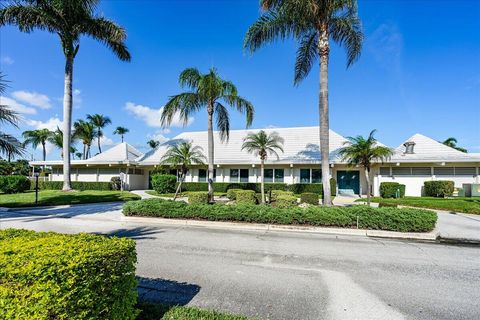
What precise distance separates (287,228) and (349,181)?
15.2m

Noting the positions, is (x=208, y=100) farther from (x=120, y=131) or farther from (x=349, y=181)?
(x=120, y=131)

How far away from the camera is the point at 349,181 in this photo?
875 inches

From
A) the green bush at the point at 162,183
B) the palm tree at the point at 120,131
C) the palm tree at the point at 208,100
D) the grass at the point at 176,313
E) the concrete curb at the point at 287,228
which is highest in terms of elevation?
the palm tree at the point at 120,131

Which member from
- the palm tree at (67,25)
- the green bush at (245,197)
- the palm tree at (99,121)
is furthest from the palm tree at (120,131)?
the green bush at (245,197)

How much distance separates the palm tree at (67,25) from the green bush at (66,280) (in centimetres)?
2075

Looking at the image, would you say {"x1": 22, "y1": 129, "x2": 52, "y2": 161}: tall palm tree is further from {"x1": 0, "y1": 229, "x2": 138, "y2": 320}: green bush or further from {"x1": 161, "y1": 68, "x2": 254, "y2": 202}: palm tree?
{"x1": 0, "y1": 229, "x2": 138, "y2": 320}: green bush

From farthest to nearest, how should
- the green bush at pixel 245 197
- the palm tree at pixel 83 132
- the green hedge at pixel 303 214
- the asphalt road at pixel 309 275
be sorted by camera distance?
1. the palm tree at pixel 83 132
2. the green bush at pixel 245 197
3. the green hedge at pixel 303 214
4. the asphalt road at pixel 309 275

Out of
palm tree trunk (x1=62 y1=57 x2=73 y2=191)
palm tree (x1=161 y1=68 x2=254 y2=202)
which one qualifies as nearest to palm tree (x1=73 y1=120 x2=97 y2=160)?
palm tree trunk (x1=62 y1=57 x2=73 y2=191)

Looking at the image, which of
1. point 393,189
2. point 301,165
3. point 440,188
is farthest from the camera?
point 301,165

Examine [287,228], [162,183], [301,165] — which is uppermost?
[301,165]

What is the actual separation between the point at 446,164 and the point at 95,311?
2555 cm

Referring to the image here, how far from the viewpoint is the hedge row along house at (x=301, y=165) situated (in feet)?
66.2

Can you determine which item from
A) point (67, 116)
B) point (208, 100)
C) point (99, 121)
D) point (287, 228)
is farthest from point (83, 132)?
point (287, 228)

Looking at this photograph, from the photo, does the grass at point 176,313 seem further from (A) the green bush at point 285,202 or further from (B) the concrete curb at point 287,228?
(A) the green bush at point 285,202
